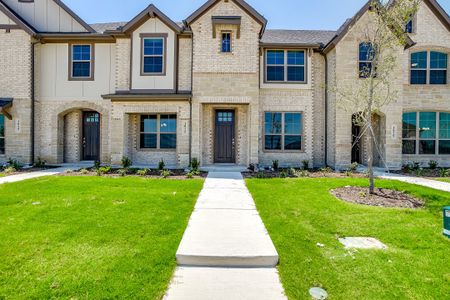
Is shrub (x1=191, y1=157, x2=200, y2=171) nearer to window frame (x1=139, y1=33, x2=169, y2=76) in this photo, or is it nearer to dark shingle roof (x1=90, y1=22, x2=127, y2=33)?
window frame (x1=139, y1=33, x2=169, y2=76)

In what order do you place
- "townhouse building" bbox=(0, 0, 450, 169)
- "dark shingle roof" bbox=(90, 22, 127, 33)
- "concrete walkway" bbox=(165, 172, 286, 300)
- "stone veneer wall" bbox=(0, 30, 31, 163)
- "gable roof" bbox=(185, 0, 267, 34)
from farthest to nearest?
"dark shingle roof" bbox=(90, 22, 127, 33) → "stone veneer wall" bbox=(0, 30, 31, 163) → "townhouse building" bbox=(0, 0, 450, 169) → "gable roof" bbox=(185, 0, 267, 34) → "concrete walkway" bbox=(165, 172, 286, 300)

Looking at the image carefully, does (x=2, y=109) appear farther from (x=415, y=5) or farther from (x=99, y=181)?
(x=415, y=5)

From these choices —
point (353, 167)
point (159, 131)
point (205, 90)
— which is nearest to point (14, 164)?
point (159, 131)

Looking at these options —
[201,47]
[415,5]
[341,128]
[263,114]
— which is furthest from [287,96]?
[415,5]

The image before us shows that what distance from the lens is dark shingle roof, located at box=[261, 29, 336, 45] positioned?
1449 centimetres

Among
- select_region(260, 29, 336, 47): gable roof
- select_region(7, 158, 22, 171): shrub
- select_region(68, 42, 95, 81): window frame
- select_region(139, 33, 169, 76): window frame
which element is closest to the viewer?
select_region(7, 158, 22, 171): shrub

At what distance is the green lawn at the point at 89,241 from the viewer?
316cm

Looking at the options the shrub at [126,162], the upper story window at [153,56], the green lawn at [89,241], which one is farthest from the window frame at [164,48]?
the green lawn at [89,241]

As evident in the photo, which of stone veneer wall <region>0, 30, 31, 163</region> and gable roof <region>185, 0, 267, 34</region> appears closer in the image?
gable roof <region>185, 0, 267, 34</region>

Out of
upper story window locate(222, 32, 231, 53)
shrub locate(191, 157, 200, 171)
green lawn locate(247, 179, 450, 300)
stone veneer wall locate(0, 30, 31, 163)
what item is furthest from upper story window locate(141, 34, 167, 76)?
green lawn locate(247, 179, 450, 300)

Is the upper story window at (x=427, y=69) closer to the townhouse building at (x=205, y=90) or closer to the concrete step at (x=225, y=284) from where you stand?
the townhouse building at (x=205, y=90)

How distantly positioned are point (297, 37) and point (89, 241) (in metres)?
15.2

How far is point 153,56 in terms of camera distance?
1351 centimetres

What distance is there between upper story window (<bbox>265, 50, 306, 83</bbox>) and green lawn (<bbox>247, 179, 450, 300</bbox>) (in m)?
8.26
